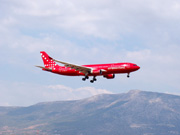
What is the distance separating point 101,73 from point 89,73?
5.84m

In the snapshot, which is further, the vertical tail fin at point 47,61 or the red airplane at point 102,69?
the vertical tail fin at point 47,61

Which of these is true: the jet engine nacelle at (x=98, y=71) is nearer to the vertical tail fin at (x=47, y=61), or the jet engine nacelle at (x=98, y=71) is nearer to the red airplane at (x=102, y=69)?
the red airplane at (x=102, y=69)

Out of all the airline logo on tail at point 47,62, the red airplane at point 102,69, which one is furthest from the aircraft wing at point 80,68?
the airline logo on tail at point 47,62

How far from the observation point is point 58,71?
456 feet

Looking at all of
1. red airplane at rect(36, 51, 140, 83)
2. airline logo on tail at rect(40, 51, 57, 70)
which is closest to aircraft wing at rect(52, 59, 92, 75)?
red airplane at rect(36, 51, 140, 83)

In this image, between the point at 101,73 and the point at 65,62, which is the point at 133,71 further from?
the point at 65,62

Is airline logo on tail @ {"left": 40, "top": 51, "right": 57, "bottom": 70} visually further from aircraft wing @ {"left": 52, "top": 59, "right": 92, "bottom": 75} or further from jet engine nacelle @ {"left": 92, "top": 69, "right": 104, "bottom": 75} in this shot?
jet engine nacelle @ {"left": 92, "top": 69, "right": 104, "bottom": 75}

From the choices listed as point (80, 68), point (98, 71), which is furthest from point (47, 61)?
point (98, 71)

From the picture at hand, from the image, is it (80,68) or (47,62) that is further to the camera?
(47,62)

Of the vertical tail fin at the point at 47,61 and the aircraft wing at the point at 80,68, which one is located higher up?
the vertical tail fin at the point at 47,61

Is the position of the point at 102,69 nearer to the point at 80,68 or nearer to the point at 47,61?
the point at 80,68

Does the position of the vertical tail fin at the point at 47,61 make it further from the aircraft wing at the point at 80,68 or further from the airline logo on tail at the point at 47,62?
the aircraft wing at the point at 80,68

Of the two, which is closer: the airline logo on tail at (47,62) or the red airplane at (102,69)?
the red airplane at (102,69)

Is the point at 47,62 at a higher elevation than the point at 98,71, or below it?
higher
